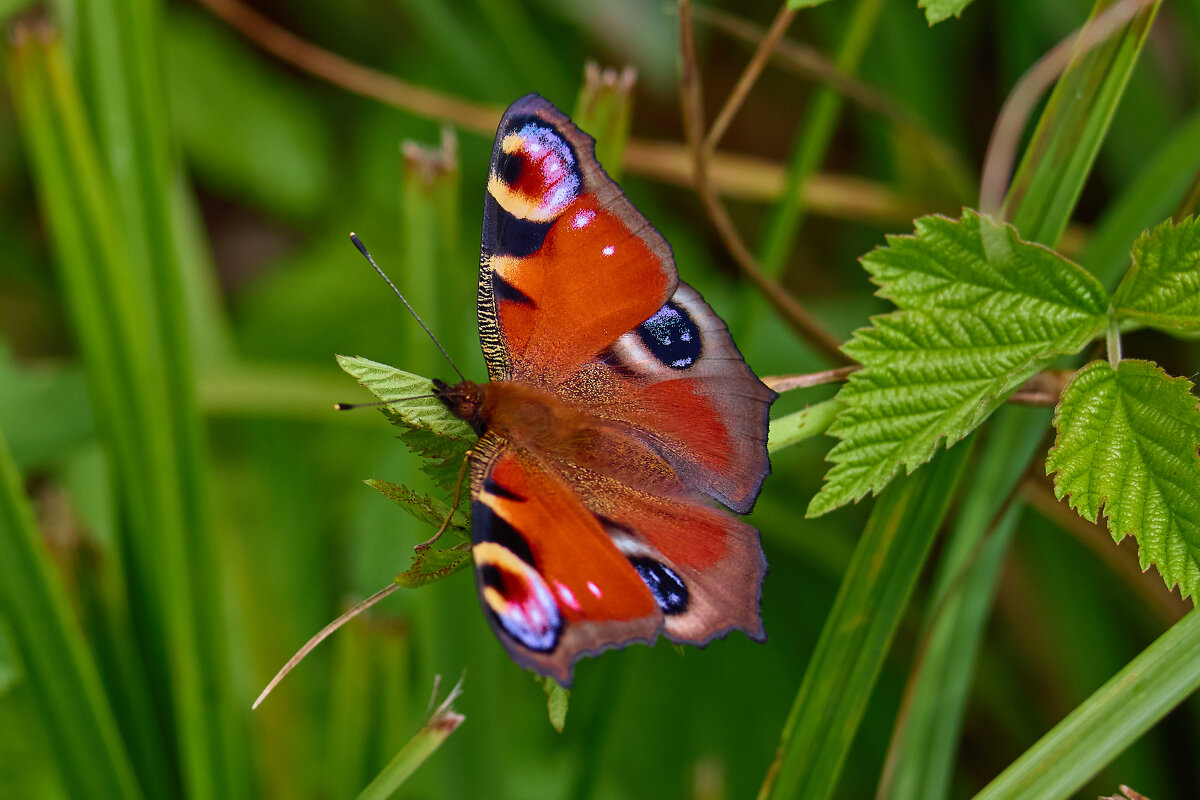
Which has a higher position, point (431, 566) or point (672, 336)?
point (672, 336)

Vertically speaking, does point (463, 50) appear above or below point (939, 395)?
above

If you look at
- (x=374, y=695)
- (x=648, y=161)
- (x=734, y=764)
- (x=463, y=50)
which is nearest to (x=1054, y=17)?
(x=648, y=161)

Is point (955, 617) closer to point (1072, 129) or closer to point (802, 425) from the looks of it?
point (802, 425)

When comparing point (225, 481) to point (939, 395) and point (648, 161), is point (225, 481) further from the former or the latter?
point (939, 395)

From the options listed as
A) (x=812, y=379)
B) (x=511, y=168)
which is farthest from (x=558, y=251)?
(x=812, y=379)

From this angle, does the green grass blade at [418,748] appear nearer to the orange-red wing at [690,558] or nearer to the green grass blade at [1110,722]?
the orange-red wing at [690,558]

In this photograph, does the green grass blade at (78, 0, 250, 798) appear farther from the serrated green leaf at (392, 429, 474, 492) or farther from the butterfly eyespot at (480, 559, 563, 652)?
the butterfly eyespot at (480, 559, 563, 652)

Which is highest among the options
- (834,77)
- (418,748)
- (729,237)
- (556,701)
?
(834,77)
